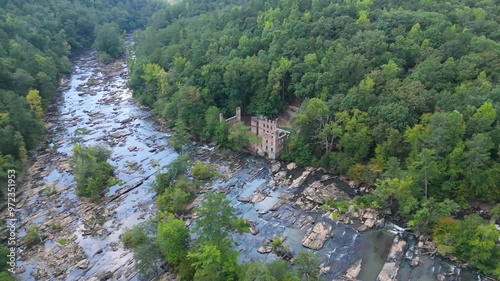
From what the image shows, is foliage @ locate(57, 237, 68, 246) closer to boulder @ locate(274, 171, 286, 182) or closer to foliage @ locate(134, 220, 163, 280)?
foliage @ locate(134, 220, 163, 280)

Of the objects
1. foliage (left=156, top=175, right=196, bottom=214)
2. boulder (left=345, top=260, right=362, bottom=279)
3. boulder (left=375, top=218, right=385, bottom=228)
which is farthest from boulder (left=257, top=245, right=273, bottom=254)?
boulder (left=375, top=218, right=385, bottom=228)

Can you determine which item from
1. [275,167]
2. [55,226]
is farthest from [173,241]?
[275,167]

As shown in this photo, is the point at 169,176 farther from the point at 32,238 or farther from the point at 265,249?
the point at 265,249

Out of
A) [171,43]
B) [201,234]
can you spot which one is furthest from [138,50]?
[201,234]

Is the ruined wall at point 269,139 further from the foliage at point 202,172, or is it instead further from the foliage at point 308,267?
the foliage at point 308,267

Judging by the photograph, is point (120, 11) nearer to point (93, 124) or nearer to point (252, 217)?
point (93, 124)
